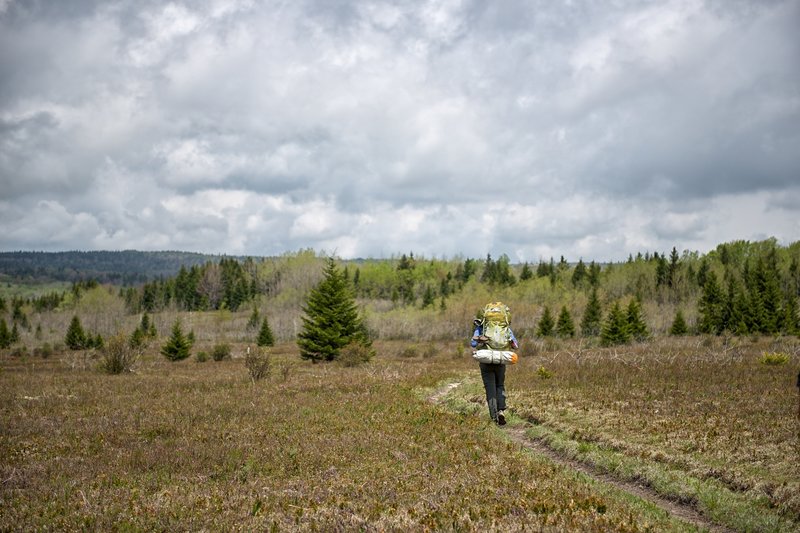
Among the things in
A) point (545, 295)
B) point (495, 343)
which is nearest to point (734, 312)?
point (545, 295)

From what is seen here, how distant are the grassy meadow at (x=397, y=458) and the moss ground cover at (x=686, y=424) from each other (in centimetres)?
5

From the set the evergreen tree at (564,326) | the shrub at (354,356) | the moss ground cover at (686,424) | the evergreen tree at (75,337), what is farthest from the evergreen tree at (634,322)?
the evergreen tree at (75,337)

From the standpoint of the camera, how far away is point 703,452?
9.49 meters

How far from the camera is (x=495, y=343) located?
486 inches

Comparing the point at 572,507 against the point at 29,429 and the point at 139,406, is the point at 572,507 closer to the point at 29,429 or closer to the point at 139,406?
the point at 29,429

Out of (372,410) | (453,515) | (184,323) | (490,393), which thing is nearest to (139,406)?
(372,410)

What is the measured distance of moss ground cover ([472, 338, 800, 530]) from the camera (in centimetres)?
813

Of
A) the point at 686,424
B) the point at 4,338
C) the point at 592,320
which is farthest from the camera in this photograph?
the point at 592,320

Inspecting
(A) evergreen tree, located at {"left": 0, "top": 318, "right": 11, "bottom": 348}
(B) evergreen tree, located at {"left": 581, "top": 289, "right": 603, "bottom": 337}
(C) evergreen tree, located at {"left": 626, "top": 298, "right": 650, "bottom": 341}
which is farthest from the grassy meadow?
(A) evergreen tree, located at {"left": 0, "top": 318, "right": 11, "bottom": 348}

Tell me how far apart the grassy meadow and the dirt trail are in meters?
0.15

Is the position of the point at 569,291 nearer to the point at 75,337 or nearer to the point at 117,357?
the point at 75,337

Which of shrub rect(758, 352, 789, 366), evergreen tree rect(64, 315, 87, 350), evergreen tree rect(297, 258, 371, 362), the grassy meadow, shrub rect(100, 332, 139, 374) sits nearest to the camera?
the grassy meadow

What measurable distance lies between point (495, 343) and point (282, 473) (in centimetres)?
577

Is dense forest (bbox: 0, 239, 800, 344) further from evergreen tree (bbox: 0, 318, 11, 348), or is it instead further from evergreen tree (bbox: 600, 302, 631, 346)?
evergreen tree (bbox: 0, 318, 11, 348)
